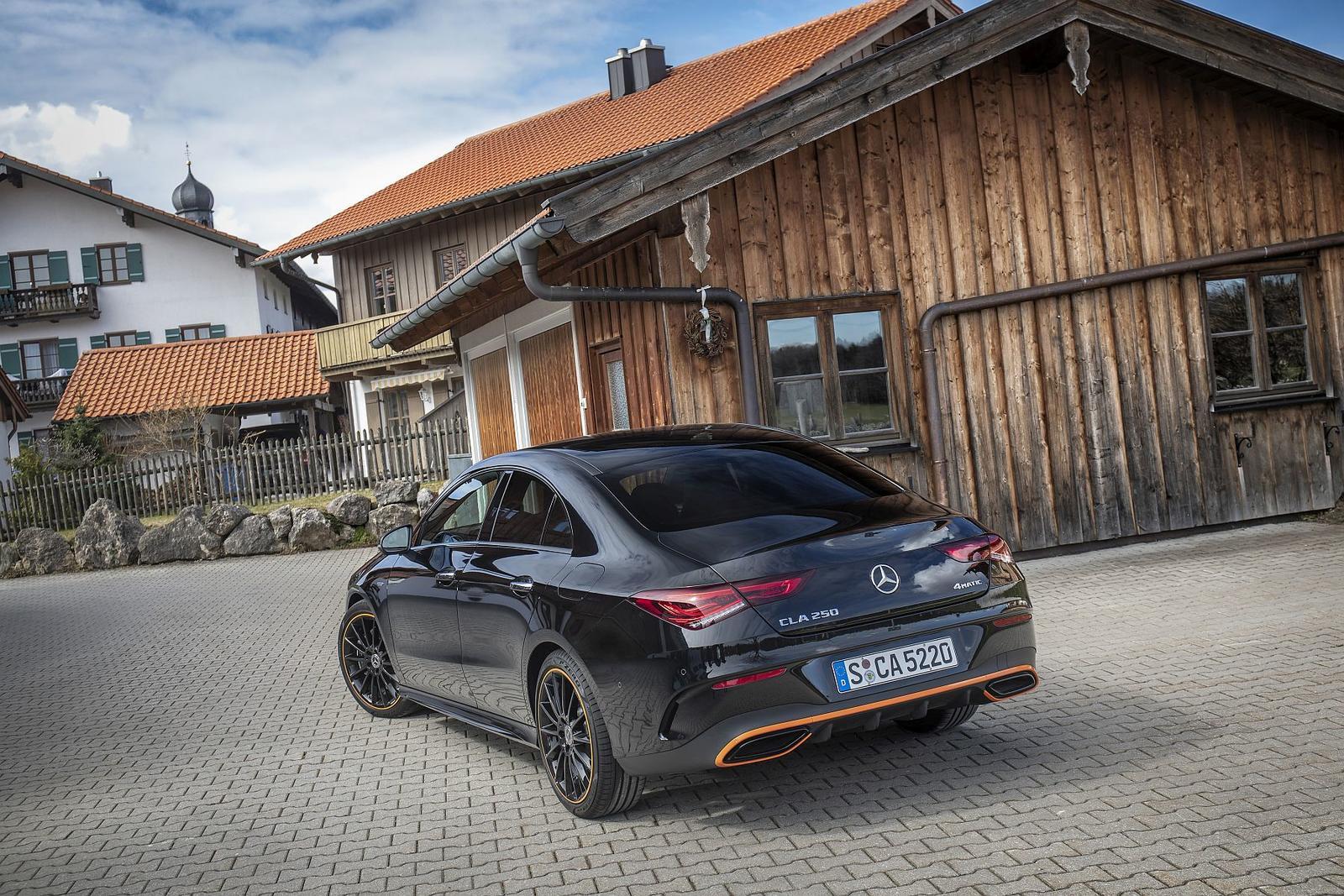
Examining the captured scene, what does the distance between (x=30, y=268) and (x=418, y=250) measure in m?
24.4

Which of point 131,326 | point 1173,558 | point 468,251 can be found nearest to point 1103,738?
point 1173,558

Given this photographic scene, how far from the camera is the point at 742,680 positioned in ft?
14.6

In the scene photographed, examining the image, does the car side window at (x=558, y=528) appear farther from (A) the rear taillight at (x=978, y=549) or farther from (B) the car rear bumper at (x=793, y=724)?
(A) the rear taillight at (x=978, y=549)

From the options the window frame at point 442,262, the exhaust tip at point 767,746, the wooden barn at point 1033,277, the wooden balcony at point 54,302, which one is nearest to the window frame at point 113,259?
the wooden balcony at point 54,302

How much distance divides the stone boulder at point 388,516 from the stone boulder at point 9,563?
6.29 meters

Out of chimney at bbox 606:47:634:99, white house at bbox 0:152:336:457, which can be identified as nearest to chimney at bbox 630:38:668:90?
chimney at bbox 606:47:634:99

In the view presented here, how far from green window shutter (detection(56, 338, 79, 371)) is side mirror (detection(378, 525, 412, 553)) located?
4744cm

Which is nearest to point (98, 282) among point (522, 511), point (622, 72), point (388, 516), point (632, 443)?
point (622, 72)

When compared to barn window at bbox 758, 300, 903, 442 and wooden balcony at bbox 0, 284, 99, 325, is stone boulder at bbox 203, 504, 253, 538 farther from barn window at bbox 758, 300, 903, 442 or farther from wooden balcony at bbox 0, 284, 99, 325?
wooden balcony at bbox 0, 284, 99, 325

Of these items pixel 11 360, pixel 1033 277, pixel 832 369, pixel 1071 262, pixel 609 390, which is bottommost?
pixel 832 369

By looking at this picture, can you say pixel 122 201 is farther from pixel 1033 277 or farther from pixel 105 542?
pixel 1033 277

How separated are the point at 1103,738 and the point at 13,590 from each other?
59.4ft

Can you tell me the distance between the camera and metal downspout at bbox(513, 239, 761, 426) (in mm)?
10172

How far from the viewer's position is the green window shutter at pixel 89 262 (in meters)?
47.7
